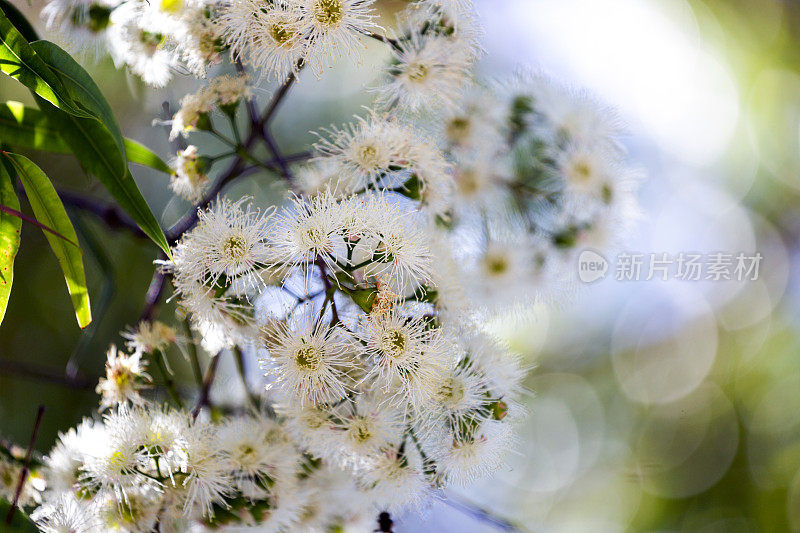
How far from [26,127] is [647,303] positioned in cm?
140

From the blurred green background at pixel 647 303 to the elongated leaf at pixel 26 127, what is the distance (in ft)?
0.54

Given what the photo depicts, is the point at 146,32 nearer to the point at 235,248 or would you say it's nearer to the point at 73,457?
the point at 235,248

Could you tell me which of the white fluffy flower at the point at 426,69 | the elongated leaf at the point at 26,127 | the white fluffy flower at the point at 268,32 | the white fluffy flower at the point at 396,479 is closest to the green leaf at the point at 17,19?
the elongated leaf at the point at 26,127

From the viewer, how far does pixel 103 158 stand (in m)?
0.40

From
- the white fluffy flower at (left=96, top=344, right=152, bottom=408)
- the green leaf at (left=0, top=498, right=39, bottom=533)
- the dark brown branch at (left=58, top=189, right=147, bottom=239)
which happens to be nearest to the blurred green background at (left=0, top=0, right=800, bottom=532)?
the dark brown branch at (left=58, top=189, right=147, bottom=239)

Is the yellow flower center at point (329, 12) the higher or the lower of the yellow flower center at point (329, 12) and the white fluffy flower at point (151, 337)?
the higher

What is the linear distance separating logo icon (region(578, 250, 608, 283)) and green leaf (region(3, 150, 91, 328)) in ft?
1.74

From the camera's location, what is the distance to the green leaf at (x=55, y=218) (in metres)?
0.41

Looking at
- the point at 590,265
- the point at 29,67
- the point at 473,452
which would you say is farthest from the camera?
the point at 590,265

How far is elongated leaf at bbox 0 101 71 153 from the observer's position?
44cm

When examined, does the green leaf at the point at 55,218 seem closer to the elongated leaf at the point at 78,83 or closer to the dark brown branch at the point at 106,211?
the elongated leaf at the point at 78,83

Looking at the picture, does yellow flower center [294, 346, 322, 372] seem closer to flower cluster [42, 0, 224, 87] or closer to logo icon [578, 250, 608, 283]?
flower cluster [42, 0, 224, 87]

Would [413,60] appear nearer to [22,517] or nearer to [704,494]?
[22,517]

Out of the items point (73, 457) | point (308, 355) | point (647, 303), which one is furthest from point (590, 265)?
point (647, 303)
